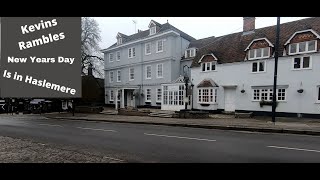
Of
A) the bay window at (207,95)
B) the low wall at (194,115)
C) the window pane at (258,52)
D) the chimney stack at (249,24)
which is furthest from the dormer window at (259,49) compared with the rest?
the low wall at (194,115)

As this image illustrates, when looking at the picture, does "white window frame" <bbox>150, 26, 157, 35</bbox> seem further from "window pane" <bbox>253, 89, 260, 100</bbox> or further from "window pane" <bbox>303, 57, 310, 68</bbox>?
"window pane" <bbox>303, 57, 310, 68</bbox>

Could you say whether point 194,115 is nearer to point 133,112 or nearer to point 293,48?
point 133,112

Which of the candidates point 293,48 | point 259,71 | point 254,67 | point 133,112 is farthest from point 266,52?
point 133,112

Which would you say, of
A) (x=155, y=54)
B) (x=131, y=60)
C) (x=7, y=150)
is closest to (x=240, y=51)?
(x=155, y=54)

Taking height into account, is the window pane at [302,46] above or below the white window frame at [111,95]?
Result: above

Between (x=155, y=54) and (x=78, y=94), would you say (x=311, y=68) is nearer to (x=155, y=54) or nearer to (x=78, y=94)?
(x=155, y=54)

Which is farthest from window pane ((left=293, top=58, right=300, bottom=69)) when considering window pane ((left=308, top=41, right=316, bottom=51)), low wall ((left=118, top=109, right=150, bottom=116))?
low wall ((left=118, top=109, right=150, bottom=116))

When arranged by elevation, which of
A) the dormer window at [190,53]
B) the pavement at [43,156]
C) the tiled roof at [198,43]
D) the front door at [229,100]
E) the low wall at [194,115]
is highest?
the tiled roof at [198,43]

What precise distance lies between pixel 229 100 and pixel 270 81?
4157 millimetres

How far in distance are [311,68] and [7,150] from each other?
2005 centimetres

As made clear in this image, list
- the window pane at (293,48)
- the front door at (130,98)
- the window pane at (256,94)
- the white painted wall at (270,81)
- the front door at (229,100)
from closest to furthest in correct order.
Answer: the white painted wall at (270,81), the window pane at (293,48), the window pane at (256,94), the front door at (229,100), the front door at (130,98)

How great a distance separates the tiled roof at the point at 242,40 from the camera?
19156 mm

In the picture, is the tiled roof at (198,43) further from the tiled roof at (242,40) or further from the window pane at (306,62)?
the window pane at (306,62)

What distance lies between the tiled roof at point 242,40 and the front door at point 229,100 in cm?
A: 295
